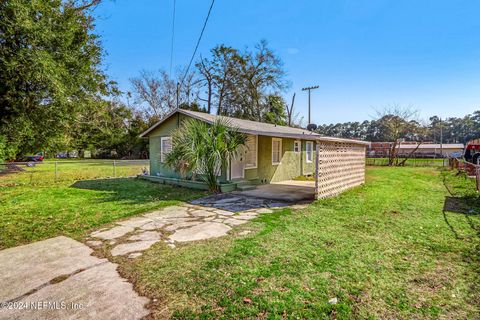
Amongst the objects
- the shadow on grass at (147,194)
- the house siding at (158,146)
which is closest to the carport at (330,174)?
the shadow on grass at (147,194)

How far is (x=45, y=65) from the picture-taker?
26.8ft

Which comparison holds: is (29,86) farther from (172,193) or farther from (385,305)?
(385,305)

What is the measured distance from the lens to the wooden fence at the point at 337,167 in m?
7.77

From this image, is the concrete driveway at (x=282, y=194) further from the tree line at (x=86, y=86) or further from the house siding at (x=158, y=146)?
the tree line at (x=86, y=86)

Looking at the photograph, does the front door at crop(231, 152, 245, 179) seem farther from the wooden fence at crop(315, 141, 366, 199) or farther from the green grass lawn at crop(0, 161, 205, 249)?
the wooden fence at crop(315, 141, 366, 199)

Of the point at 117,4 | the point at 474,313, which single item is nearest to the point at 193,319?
the point at 474,313

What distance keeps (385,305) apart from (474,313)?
79 cm

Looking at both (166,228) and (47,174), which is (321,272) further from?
(47,174)

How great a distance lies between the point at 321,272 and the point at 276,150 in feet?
29.5

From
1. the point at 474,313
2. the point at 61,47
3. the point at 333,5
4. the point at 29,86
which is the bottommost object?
the point at 474,313

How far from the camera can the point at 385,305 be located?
8.41ft

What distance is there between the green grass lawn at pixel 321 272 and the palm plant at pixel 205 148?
395 centimetres

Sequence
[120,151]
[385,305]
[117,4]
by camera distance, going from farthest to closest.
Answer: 1. [120,151]
2. [117,4]
3. [385,305]

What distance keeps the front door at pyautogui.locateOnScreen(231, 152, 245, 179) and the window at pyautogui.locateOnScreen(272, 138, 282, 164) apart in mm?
1746
